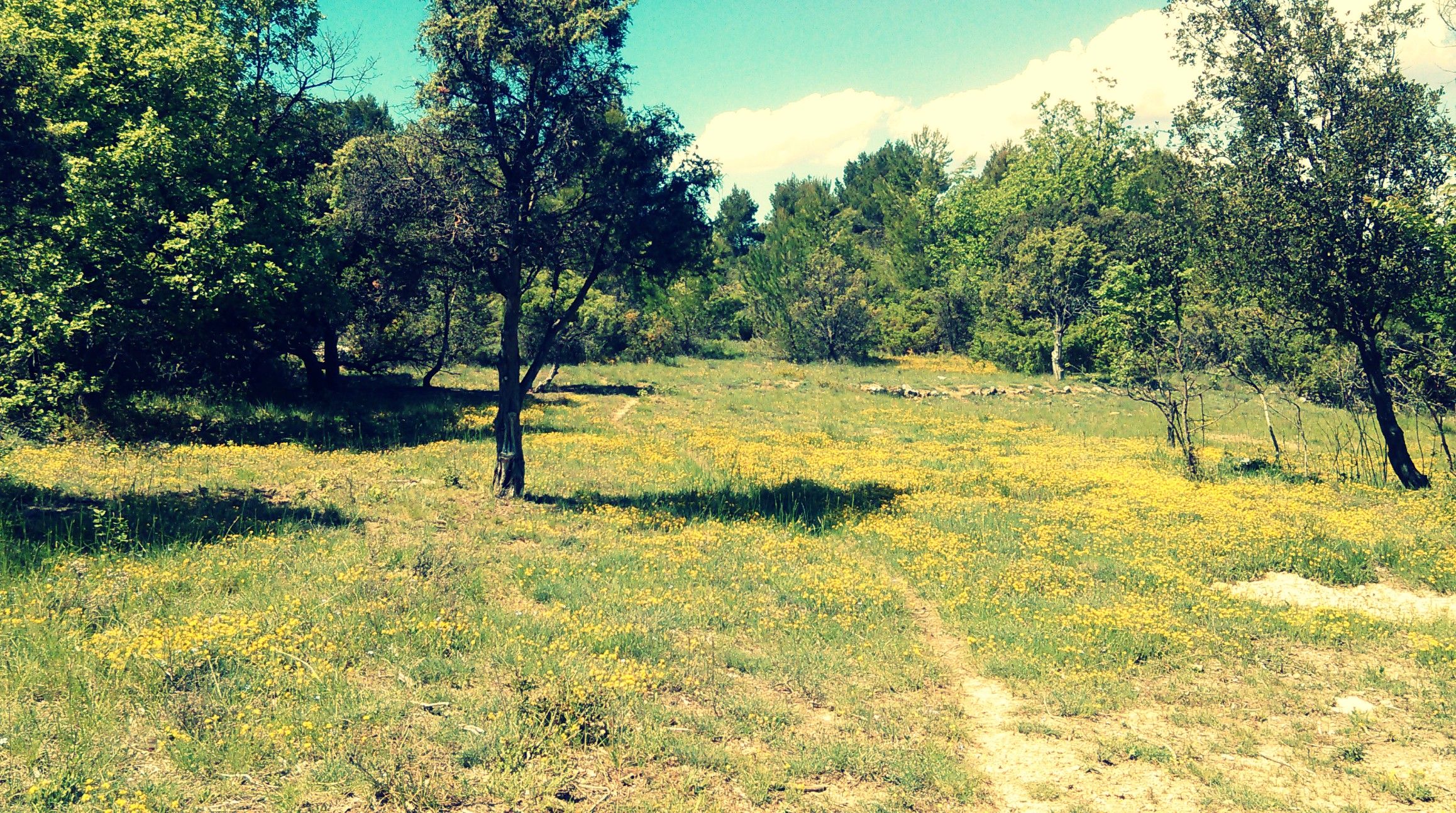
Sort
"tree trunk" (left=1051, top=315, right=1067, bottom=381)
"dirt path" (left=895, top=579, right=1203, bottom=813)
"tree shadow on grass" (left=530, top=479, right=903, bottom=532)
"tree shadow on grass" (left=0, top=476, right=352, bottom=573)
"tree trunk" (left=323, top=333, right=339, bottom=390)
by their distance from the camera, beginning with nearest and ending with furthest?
"dirt path" (left=895, top=579, right=1203, bottom=813)
"tree shadow on grass" (left=0, top=476, right=352, bottom=573)
"tree shadow on grass" (left=530, top=479, right=903, bottom=532)
"tree trunk" (left=323, top=333, right=339, bottom=390)
"tree trunk" (left=1051, top=315, right=1067, bottom=381)

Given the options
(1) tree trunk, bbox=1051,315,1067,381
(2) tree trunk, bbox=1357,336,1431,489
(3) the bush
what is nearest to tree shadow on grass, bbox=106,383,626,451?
(2) tree trunk, bbox=1357,336,1431,489

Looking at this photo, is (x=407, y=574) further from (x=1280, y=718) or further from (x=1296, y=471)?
(x=1296, y=471)

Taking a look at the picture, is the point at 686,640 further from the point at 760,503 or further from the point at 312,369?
the point at 312,369

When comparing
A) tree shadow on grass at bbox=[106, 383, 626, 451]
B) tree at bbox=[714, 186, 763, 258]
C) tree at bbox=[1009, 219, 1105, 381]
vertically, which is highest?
tree at bbox=[714, 186, 763, 258]

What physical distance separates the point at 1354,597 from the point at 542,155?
1572cm

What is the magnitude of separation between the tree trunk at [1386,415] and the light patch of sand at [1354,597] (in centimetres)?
960

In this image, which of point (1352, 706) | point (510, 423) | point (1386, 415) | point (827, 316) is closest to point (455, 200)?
point (510, 423)

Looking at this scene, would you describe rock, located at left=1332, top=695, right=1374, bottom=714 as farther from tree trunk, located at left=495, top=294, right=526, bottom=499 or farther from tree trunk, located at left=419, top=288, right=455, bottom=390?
tree trunk, located at left=419, top=288, right=455, bottom=390

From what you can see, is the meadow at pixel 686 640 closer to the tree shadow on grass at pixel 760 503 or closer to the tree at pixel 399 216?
the tree shadow on grass at pixel 760 503

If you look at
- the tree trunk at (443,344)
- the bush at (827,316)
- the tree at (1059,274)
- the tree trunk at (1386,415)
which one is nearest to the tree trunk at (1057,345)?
the tree at (1059,274)

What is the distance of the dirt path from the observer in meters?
6.69

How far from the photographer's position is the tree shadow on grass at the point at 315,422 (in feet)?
63.1

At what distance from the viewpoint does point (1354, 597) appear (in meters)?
11.9

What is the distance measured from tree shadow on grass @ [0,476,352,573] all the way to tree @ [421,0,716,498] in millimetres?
4230
